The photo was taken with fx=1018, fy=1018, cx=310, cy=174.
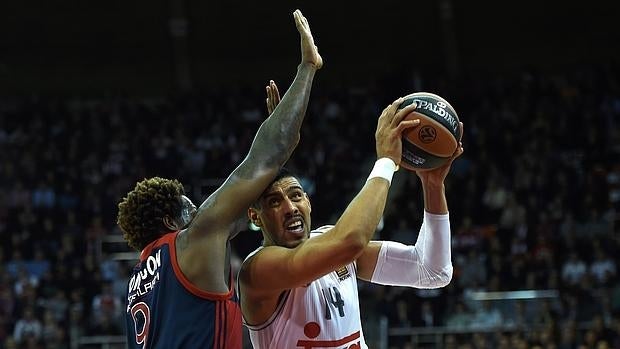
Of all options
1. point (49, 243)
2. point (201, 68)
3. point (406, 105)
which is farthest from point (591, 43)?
point (406, 105)

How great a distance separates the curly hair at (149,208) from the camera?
430 cm

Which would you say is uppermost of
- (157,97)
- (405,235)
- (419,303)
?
(157,97)

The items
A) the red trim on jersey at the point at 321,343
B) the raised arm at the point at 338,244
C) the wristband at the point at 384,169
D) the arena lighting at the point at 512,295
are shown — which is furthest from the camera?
the arena lighting at the point at 512,295

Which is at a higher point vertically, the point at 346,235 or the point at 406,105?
the point at 406,105

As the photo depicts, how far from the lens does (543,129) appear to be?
19.3 metres

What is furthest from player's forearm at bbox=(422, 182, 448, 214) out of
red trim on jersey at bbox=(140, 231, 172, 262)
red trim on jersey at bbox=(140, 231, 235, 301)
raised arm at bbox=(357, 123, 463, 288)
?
red trim on jersey at bbox=(140, 231, 172, 262)

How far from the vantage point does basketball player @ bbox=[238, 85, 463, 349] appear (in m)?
4.03

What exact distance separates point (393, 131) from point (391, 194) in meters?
15.0

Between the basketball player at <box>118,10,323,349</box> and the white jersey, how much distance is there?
307mm

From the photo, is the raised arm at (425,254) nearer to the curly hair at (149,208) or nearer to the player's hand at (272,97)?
the player's hand at (272,97)

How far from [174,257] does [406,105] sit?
1.18 meters

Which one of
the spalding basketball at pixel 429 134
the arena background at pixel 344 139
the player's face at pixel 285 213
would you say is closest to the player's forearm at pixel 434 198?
the spalding basketball at pixel 429 134

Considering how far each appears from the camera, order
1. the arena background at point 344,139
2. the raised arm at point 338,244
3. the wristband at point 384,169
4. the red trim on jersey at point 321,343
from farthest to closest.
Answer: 1. the arena background at point 344,139
2. the red trim on jersey at point 321,343
3. the wristband at point 384,169
4. the raised arm at point 338,244

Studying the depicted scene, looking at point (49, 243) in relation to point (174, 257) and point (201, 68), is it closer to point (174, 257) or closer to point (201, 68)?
point (201, 68)
